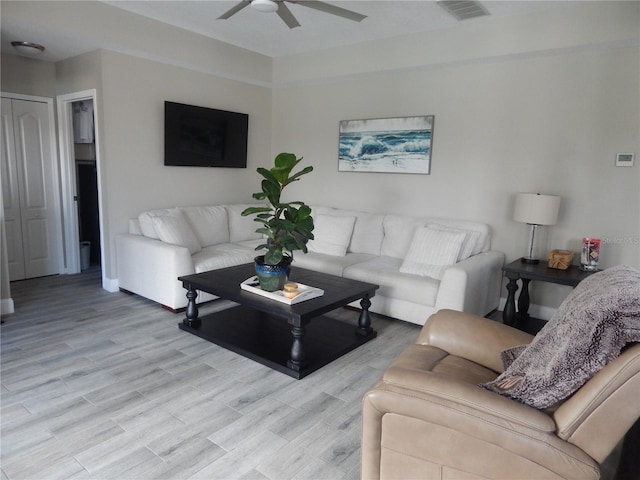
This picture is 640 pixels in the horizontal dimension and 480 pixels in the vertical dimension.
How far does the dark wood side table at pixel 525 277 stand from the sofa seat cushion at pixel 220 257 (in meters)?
2.48

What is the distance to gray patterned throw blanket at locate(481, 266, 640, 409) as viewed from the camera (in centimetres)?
134

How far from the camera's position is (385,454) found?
1619mm

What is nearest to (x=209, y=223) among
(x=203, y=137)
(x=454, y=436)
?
(x=203, y=137)

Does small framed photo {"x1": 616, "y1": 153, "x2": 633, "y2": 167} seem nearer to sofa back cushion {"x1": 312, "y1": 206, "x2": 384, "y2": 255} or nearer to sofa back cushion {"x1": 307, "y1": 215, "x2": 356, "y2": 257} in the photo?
sofa back cushion {"x1": 312, "y1": 206, "x2": 384, "y2": 255}

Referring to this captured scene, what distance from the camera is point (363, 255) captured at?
4.60 metres

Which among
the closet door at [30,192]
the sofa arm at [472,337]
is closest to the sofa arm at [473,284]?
the sofa arm at [472,337]

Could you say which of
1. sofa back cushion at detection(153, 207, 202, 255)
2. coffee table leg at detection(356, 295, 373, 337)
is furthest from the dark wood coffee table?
sofa back cushion at detection(153, 207, 202, 255)

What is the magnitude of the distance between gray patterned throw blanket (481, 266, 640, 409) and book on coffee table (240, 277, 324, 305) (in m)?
1.53

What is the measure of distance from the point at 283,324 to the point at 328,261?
97 centimetres

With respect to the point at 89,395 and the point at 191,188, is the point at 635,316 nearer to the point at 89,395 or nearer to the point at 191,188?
the point at 89,395

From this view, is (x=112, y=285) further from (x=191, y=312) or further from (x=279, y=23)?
(x=279, y=23)

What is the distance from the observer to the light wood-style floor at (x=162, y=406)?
6.42 feet

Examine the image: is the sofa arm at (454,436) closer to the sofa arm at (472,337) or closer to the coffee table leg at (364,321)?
the sofa arm at (472,337)

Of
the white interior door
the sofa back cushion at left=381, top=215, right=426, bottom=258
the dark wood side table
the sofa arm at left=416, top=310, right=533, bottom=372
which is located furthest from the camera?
the white interior door
